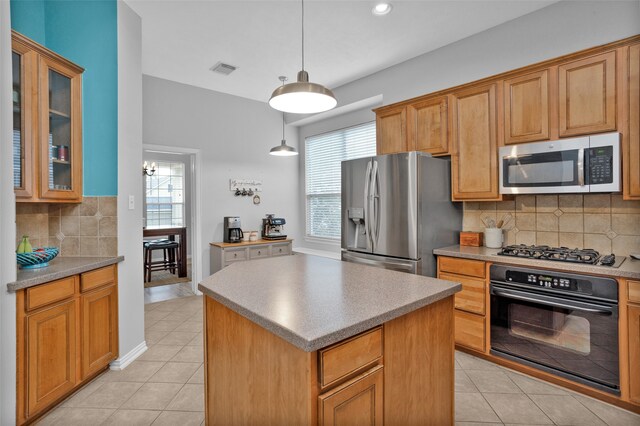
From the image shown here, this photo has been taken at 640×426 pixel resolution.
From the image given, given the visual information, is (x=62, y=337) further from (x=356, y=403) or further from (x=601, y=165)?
(x=601, y=165)

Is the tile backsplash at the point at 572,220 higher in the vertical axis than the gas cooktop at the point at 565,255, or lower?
higher

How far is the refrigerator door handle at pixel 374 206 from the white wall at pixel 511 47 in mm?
1169

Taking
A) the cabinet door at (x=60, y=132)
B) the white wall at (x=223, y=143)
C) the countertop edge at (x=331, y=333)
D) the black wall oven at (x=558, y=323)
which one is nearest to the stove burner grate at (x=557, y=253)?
the black wall oven at (x=558, y=323)

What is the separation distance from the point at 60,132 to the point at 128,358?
72.4 inches

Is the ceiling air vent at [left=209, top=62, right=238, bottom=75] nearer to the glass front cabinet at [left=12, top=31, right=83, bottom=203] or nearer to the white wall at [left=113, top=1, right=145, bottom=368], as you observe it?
the white wall at [left=113, top=1, right=145, bottom=368]

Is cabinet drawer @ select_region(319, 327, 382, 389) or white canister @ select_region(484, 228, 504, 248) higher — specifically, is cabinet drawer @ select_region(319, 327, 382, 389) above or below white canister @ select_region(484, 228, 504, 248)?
below

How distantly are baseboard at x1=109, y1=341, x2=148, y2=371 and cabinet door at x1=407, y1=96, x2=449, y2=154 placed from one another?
10.4ft

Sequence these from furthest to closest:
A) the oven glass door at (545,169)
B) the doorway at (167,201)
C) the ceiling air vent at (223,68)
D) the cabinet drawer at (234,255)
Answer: the doorway at (167,201), the cabinet drawer at (234,255), the ceiling air vent at (223,68), the oven glass door at (545,169)

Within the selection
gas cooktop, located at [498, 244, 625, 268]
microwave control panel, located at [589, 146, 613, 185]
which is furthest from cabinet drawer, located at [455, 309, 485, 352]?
microwave control panel, located at [589, 146, 613, 185]

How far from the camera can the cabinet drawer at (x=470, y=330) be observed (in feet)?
8.68

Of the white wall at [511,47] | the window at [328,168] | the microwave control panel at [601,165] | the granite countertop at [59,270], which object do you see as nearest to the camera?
the granite countertop at [59,270]

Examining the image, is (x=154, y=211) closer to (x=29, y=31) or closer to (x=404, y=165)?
(x=29, y=31)

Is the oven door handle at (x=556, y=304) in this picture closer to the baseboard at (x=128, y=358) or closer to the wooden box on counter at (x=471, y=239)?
the wooden box on counter at (x=471, y=239)

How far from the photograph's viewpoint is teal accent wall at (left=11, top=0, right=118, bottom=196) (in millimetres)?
2576
